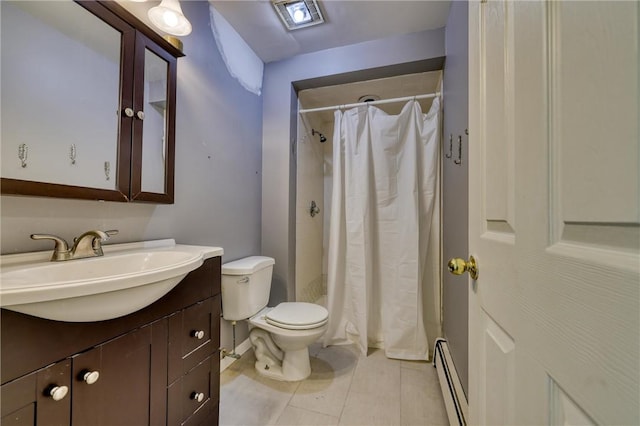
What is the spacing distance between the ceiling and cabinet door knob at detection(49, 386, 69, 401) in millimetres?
1921

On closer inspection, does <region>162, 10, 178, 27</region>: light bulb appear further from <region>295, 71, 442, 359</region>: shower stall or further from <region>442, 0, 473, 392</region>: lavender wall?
<region>442, 0, 473, 392</region>: lavender wall

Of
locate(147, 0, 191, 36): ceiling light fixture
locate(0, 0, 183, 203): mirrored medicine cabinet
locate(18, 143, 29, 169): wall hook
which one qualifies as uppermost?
locate(147, 0, 191, 36): ceiling light fixture

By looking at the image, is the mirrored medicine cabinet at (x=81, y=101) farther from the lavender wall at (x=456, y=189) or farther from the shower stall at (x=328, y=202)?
the lavender wall at (x=456, y=189)

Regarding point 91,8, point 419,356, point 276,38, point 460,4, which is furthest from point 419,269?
point 91,8

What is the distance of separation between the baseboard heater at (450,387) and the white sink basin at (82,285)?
1.23 metres

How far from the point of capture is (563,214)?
12.9 inches

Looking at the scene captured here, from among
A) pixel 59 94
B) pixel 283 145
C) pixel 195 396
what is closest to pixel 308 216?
pixel 283 145

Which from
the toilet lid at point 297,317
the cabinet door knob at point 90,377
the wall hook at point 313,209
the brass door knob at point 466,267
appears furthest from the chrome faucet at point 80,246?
the wall hook at point 313,209

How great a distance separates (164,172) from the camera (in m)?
1.19

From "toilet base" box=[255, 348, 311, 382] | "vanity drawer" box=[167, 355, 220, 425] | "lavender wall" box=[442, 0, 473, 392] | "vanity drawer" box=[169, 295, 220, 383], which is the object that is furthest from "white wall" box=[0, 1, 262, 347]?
"lavender wall" box=[442, 0, 473, 392]

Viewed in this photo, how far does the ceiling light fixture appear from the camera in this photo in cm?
106

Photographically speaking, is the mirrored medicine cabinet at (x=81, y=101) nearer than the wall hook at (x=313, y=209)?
Yes

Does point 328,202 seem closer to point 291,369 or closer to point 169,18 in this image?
point 291,369

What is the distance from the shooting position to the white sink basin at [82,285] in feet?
1.63
